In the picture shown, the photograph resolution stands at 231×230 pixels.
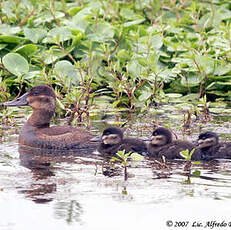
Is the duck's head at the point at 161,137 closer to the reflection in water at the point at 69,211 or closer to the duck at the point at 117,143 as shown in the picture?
the duck at the point at 117,143

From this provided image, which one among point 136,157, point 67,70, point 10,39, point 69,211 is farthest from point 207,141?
point 10,39


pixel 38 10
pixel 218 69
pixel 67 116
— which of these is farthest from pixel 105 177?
pixel 38 10

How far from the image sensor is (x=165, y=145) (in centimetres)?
755

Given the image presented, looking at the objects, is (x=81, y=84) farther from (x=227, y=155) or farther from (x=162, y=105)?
(x=227, y=155)

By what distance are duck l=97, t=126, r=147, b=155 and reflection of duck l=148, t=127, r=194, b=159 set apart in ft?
0.40

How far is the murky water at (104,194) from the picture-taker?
212 inches

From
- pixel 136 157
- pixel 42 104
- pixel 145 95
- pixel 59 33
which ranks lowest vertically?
pixel 136 157

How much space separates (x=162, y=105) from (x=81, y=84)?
4.73 ft

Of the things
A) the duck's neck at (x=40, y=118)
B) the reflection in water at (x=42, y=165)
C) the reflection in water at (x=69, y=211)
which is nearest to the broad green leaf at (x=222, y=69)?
the duck's neck at (x=40, y=118)

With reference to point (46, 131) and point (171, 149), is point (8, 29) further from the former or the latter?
point (171, 149)

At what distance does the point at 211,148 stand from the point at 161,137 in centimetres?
58

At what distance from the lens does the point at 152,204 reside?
18.8 feet

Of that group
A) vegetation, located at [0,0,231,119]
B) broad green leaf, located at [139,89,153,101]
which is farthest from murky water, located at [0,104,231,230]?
broad green leaf, located at [139,89,153,101]

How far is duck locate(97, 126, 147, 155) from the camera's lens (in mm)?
7661
